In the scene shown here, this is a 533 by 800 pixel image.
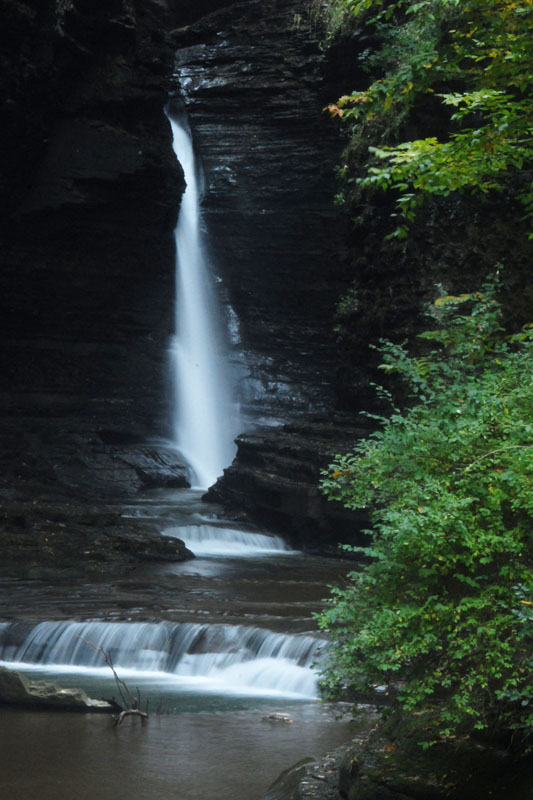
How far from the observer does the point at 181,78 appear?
24609 millimetres

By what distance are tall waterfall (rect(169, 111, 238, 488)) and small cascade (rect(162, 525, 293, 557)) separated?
7307 millimetres

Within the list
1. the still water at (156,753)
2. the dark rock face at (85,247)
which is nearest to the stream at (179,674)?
the still water at (156,753)

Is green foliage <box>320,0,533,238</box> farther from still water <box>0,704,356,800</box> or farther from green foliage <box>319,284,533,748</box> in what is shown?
still water <box>0,704,356,800</box>

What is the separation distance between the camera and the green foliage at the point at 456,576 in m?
3.87

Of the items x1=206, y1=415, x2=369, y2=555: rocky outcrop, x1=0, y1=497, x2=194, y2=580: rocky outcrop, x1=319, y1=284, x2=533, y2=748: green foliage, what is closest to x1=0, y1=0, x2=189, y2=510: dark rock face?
x1=0, y1=497, x2=194, y2=580: rocky outcrop

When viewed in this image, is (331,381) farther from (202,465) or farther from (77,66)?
(77,66)

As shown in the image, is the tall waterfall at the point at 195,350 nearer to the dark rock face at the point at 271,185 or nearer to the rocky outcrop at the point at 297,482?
the dark rock face at the point at 271,185

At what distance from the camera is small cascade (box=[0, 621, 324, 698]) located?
8.55m

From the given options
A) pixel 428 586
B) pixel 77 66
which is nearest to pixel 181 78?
pixel 77 66

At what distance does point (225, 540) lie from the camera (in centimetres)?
1653

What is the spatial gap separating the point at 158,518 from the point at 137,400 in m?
7.58

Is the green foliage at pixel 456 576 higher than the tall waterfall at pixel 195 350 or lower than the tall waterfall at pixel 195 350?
lower

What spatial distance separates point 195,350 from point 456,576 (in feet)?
71.0

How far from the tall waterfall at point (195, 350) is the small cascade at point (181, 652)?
1439 cm
